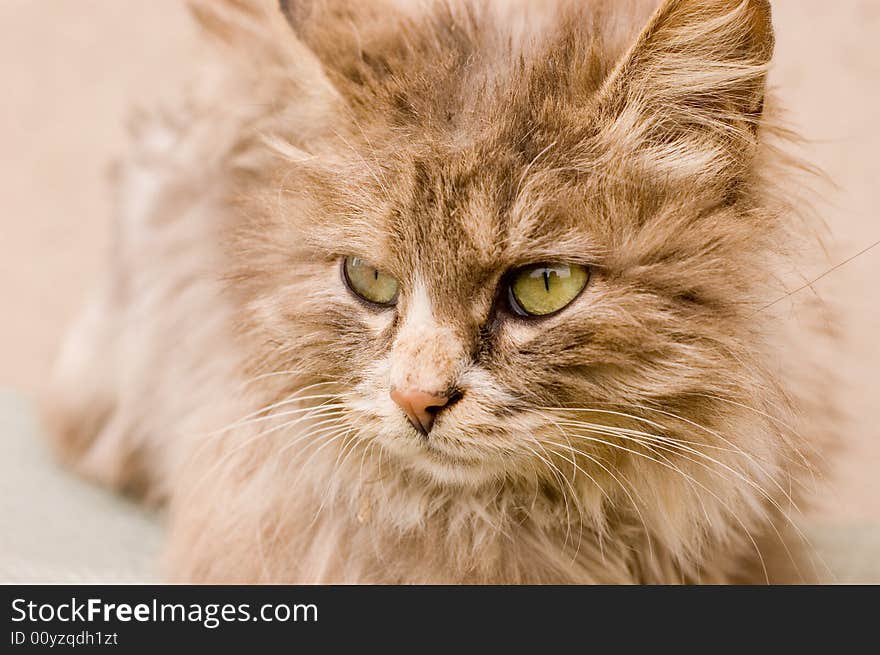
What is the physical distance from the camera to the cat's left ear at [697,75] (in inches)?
38.2

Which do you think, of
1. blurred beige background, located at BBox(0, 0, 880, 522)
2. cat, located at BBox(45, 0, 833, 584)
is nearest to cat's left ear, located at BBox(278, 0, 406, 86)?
cat, located at BBox(45, 0, 833, 584)

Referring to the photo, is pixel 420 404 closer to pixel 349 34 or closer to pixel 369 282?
pixel 369 282

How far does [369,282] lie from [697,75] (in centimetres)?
44

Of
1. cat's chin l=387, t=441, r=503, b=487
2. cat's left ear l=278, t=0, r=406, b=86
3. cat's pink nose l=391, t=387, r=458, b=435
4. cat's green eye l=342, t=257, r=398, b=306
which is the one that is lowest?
cat's chin l=387, t=441, r=503, b=487

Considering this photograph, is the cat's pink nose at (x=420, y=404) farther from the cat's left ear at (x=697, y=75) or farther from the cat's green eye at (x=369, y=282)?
the cat's left ear at (x=697, y=75)

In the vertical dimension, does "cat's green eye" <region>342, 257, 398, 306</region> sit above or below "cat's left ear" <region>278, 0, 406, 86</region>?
below

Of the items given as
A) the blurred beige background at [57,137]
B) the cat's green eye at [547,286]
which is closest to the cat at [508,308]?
the cat's green eye at [547,286]

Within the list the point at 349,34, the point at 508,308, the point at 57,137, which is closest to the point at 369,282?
the point at 508,308

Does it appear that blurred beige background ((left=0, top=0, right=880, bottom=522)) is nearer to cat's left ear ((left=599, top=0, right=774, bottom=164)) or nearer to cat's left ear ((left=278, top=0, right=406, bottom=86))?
cat's left ear ((left=278, top=0, right=406, bottom=86))

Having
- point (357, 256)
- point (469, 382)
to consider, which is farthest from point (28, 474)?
point (469, 382)

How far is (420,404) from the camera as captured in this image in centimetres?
96

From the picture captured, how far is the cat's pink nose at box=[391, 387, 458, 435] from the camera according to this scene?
37.5 inches

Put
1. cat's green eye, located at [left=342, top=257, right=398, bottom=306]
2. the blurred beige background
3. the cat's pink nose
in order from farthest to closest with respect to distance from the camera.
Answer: the blurred beige background, cat's green eye, located at [left=342, top=257, right=398, bottom=306], the cat's pink nose

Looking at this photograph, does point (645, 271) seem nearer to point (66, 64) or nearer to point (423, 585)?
point (423, 585)
